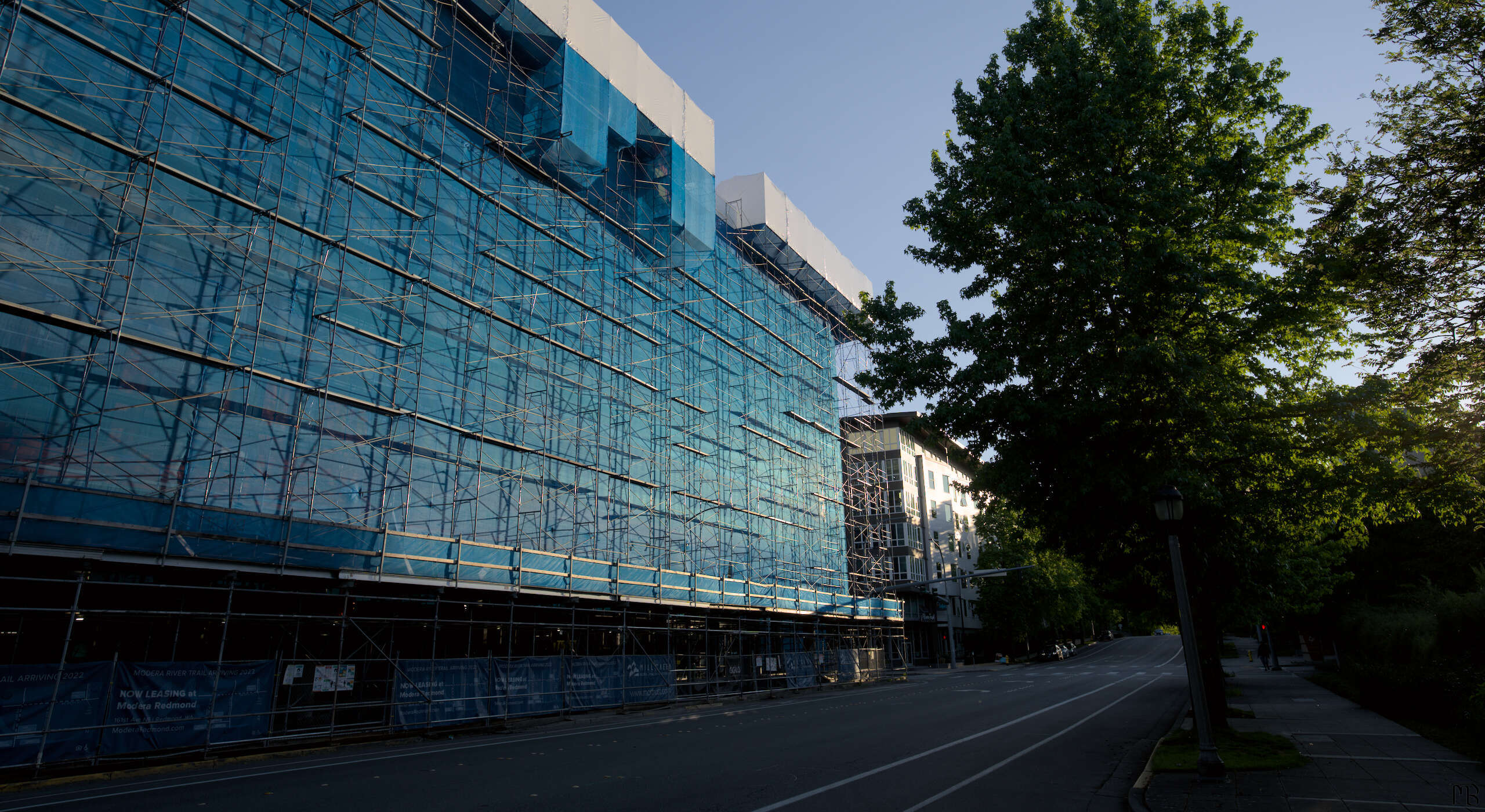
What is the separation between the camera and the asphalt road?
31.3ft

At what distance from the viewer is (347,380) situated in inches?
774

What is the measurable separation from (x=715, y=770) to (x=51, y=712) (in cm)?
1020

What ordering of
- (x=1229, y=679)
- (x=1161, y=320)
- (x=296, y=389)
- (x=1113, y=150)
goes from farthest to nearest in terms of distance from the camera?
(x=1229, y=679), (x=296, y=389), (x=1113, y=150), (x=1161, y=320)

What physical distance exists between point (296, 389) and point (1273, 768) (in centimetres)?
1975

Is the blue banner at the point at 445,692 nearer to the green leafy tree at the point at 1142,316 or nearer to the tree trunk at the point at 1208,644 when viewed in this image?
the green leafy tree at the point at 1142,316

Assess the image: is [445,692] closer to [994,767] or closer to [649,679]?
[649,679]

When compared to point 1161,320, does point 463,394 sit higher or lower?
higher

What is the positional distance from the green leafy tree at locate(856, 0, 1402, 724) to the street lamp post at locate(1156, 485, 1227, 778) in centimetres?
177

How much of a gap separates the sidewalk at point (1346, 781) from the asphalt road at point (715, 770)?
3.32 ft

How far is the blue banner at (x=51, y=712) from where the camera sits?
11.6m

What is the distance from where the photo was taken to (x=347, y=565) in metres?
17.0

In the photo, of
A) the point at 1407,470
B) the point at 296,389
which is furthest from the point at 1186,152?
the point at 296,389

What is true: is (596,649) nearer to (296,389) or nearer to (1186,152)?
(296,389)

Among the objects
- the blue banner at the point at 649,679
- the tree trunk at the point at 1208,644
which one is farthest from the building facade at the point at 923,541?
the tree trunk at the point at 1208,644
